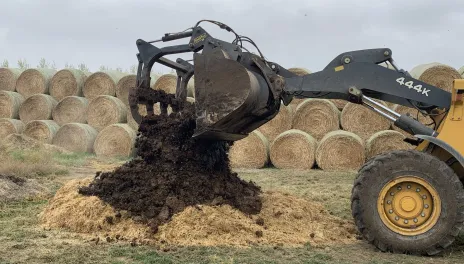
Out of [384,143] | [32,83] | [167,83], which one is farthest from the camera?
[32,83]

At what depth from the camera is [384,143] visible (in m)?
11.7

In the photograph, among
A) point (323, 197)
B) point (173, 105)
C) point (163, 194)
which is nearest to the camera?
point (163, 194)

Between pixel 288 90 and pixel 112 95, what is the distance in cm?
1063

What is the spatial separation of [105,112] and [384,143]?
7457 millimetres

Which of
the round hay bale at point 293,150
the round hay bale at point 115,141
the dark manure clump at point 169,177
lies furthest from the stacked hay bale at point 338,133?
the dark manure clump at point 169,177

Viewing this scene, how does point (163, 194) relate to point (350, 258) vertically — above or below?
above

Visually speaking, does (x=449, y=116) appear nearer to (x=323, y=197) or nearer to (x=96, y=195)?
(x=323, y=197)

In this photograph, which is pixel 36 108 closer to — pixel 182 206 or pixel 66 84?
pixel 66 84

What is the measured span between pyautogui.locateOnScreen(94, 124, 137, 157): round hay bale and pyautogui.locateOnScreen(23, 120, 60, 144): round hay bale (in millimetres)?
1507

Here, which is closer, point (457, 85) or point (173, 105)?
point (457, 85)

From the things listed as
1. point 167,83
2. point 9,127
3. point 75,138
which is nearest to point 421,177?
point 167,83

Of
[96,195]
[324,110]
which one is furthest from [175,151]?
[324,110]

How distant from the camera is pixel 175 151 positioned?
243 inches

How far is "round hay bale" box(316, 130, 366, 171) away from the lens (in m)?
11.6
